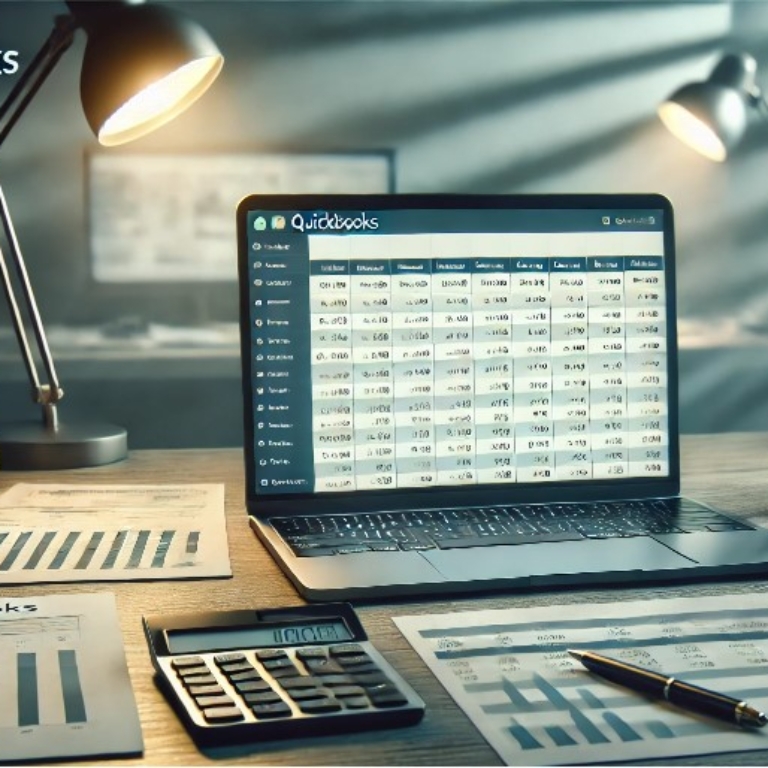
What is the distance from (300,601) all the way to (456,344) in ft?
1.06

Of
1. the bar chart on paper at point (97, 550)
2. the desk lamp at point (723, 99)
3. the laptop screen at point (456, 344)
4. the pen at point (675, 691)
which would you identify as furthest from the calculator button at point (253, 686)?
the desk lamp at point (723, 99)

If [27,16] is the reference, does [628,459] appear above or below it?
below

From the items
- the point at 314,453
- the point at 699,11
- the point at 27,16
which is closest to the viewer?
the point at 314,453

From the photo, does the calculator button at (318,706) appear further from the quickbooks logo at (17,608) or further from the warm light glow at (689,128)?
the warm light glow at (689,128)

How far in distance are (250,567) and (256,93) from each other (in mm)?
2793

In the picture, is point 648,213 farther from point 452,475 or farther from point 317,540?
point 317,540

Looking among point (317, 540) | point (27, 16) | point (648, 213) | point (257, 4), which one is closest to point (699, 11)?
point (257, 4)

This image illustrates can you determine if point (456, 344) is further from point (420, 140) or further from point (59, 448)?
point (420, 140)

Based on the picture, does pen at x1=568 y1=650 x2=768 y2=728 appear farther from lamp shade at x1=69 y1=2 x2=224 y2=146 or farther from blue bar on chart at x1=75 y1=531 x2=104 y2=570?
lamp shade at x1=69 y1=2 x2=224 y2=146

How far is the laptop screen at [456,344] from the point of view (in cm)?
93

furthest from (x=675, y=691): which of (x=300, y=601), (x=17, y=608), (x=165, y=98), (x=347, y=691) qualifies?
(x=165, y=98)

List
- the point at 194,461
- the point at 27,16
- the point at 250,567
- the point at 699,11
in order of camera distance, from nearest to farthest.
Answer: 1. the point at 250,567
2. the point at 194,461
3. the point at 27,16
4. the point at 699,11

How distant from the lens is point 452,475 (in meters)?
0.95

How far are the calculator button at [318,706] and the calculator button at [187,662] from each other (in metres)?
0.07
